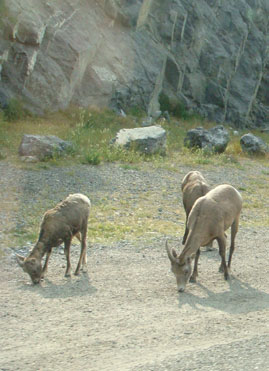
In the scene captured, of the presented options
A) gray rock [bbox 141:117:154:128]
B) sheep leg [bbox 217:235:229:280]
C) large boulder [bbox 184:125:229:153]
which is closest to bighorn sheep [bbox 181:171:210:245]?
sheep leg [bbox 217:235:229:280]

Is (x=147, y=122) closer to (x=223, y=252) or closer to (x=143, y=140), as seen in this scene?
(x=143, y=140)

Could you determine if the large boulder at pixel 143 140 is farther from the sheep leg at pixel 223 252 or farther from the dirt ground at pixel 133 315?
the sheep leg at pixel 223 252

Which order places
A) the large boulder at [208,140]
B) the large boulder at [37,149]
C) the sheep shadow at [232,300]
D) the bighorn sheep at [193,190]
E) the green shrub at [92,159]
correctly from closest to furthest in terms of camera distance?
1. the sheep shadow at [232,300]
2. the bighorn sheep at [193,190]
3. the large boulder at [37,149]
4. the green shrub at [92,159]
5. the large boulder at [208,140]

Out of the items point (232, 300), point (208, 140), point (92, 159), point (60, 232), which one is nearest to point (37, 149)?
point (92, 159)

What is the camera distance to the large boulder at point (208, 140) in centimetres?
2492

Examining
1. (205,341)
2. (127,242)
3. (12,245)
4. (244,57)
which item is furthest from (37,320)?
(244,57)

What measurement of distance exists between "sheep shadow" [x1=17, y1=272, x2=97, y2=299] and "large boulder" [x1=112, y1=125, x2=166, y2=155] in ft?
40.7

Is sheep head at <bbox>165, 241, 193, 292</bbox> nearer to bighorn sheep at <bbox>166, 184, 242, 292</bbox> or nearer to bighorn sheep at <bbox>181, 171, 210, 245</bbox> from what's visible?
bighorn sheep at <bbox>166, 184, 242, 292</bbox>

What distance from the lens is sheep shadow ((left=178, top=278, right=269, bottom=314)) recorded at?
29.4ft

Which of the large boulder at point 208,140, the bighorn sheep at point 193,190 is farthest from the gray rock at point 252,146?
the bighorn sheep at point 193,190

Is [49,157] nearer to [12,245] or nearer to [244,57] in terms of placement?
[12,245]

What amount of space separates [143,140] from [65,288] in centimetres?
1317

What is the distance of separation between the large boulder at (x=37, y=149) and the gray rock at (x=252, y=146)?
33.1ft

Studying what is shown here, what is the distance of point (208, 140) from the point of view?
81.9 ft
